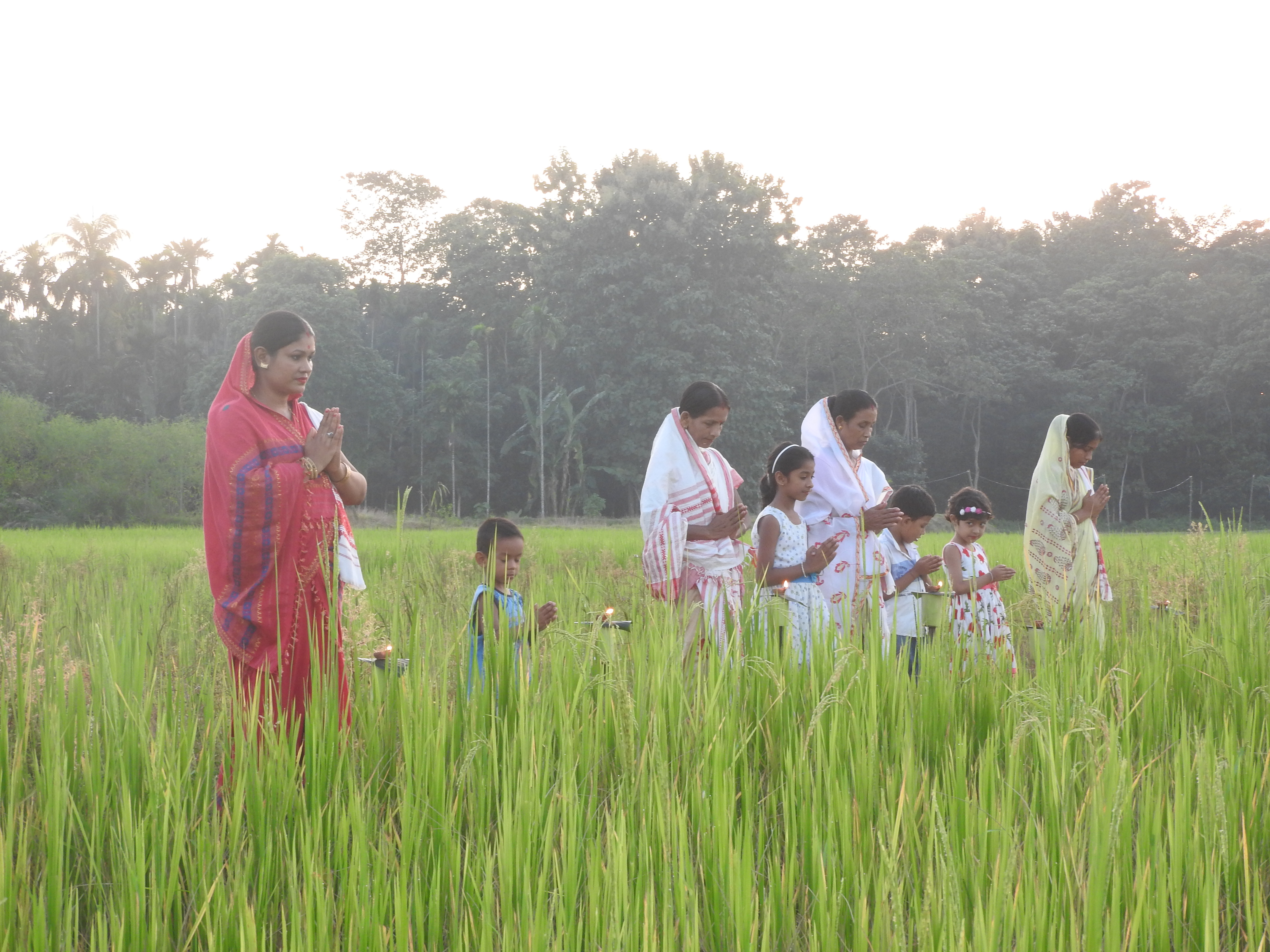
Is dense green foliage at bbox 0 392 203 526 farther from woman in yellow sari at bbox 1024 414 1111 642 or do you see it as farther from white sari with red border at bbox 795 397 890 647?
woman in yellow sari at bbox 1024 414 1111 642

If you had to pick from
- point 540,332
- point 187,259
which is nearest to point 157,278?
Result: point 187,259

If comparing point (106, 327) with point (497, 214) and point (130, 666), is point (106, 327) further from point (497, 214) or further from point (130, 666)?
Result: point (130, 666)

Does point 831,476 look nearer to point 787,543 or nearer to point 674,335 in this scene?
point 787,543

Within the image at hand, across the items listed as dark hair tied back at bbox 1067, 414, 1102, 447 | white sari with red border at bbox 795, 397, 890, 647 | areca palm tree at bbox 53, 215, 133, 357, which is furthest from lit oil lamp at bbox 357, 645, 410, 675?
areca palm tree at bbox 53, 215, 133, 357

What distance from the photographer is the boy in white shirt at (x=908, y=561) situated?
Result: 3.88 m

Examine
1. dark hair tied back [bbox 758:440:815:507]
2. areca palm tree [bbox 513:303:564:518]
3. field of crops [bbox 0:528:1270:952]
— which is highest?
areca palm tree [bbox 513:303:564:518]

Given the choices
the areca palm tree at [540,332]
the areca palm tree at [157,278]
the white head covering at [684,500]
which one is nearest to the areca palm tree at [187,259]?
the areca palm tree at [157,278]

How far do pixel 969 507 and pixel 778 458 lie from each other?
3.16ft

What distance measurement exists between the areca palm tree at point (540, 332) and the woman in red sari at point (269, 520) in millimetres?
25255

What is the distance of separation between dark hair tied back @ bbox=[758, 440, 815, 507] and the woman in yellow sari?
4.59 ft

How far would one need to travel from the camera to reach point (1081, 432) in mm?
4824

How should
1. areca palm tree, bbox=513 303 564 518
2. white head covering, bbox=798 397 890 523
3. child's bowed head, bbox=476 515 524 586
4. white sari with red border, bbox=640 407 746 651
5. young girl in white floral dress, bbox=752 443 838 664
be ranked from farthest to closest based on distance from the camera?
1. areca palm tree, bbox=513 303 564 518
2. white head covering, bbox=798 397 890 523
3. white sari with red border, bbox=640 407 746 651
4. young girl in white floral dress, bbox=752 443 838 664
5. child's bowed head, bbox=476 515 524 586

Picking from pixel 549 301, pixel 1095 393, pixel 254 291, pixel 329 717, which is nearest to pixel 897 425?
pixel 1095 393

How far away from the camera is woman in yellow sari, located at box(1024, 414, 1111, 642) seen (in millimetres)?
4820
